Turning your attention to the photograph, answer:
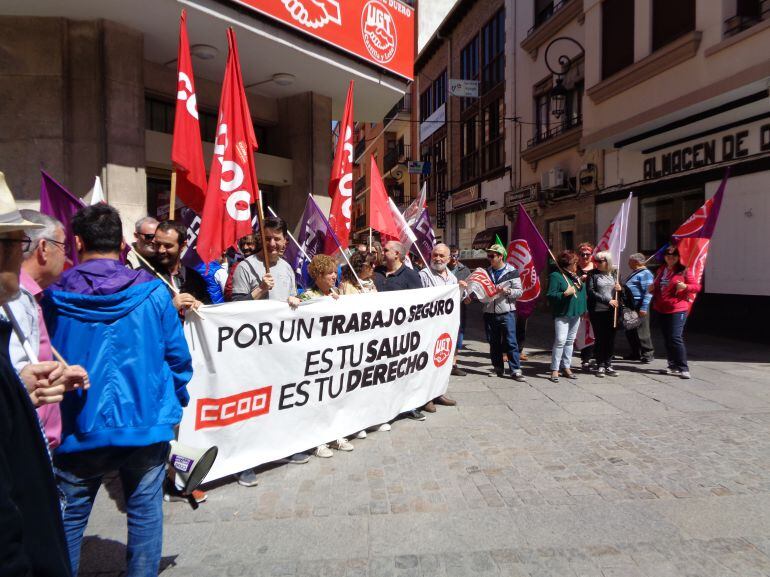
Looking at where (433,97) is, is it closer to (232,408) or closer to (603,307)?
(603,307)

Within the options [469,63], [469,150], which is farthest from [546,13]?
[469,150]

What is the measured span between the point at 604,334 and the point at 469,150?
1841 cm

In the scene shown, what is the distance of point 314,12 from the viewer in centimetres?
797

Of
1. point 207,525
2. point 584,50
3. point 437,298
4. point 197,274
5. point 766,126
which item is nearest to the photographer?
point 207,525

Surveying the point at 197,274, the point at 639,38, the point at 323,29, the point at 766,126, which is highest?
the point at 639,38

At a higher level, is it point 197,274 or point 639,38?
point 639,38

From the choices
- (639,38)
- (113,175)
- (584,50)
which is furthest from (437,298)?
(584,50)

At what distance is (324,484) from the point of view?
3.74 m

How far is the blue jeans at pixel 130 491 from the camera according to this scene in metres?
2.16

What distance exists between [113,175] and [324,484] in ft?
18.6

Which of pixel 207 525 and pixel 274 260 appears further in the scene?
pixel 274 260

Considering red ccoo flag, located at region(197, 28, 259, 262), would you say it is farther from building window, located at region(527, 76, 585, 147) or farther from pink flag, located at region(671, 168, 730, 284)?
building window, located at region(527, 76, 585, 147)

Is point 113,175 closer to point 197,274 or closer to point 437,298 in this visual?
point 197,274

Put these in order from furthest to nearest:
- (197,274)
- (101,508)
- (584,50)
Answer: (584,50), (197,274), (101,508)
